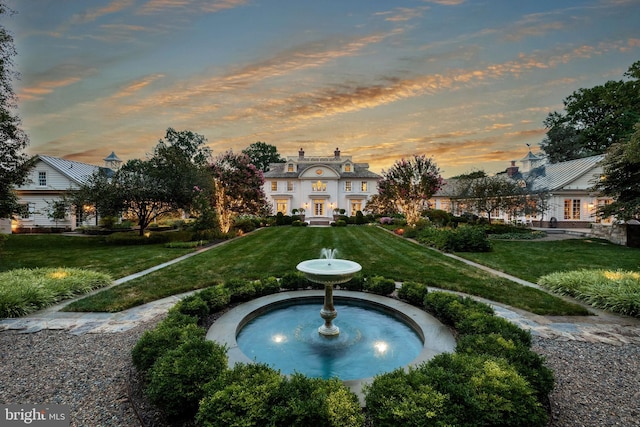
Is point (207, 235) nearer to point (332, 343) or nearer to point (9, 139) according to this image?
point (9, 139)

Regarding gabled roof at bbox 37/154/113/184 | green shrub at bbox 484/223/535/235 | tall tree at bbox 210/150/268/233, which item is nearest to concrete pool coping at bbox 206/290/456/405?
tall tree at bbox 210/150/268/233

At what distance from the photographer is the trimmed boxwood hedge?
2485mm

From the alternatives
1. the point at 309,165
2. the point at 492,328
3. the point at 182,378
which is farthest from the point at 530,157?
the point at 182,378

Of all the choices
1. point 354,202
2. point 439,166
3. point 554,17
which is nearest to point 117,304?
point 554,17

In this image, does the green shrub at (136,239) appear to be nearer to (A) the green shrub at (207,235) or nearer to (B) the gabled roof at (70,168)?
(A) the green shrub at (207,235)

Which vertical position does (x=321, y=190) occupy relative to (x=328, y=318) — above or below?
above

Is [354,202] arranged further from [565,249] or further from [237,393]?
[237,393]

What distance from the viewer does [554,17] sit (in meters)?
11.2

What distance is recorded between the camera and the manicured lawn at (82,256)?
10.7 metres

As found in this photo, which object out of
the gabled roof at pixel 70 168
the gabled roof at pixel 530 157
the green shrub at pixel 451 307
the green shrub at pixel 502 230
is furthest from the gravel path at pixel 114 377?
the gabled roof at pixel 530 157

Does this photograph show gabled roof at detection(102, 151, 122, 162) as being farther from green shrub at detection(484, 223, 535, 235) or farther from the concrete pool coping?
green shrub at detection(484, 223, 535, 235)

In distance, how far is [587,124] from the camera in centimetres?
3619

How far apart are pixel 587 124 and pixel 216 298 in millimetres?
49735

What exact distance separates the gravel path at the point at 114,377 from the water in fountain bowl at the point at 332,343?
177 centimetres
